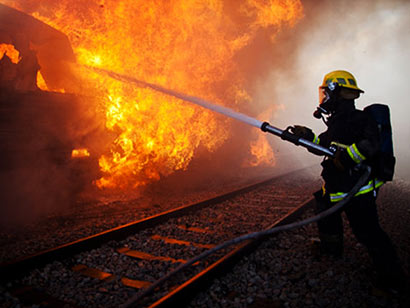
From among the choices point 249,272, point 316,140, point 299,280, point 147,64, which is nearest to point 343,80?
point 316,140

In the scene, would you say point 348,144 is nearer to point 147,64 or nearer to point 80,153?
point 80,153

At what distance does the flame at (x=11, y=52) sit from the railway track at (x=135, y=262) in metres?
4.76

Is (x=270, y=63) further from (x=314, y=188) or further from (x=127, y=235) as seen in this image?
(x=127, y=235)

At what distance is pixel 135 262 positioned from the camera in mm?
3908

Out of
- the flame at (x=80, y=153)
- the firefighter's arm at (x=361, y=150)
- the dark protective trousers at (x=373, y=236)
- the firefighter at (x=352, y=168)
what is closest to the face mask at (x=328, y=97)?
the firefighter at (x=352, y=168)

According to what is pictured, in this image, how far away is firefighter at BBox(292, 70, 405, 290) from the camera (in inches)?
→ 122

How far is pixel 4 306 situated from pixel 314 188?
867cm

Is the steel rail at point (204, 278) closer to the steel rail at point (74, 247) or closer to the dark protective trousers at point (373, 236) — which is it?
the dark protective trousers at point (373, 236)

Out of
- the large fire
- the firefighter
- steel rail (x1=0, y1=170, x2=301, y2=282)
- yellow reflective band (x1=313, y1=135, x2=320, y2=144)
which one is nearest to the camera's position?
the firefighter

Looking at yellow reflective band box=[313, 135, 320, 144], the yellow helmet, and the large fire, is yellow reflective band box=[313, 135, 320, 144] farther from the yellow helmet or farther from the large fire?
the large fire

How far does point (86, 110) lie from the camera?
759cm

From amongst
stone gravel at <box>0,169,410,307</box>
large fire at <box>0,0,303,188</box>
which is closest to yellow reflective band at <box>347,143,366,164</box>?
stone gravel at <box>0,169,410,307</box>

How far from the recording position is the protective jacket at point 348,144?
3043 mm

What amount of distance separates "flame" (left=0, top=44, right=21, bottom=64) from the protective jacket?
21.8 feet
